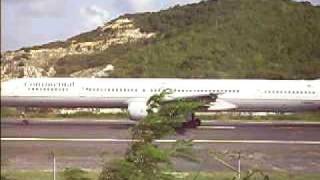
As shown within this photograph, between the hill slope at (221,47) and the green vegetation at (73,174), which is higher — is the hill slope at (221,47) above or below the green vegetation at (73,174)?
above

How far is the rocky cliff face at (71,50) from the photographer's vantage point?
2457 inches

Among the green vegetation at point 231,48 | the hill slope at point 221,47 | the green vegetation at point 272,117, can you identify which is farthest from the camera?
the hill slope at point 221,47

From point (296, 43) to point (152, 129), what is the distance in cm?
6382

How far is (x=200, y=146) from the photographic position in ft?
72.2

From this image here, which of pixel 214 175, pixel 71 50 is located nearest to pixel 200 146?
pixel 214 175

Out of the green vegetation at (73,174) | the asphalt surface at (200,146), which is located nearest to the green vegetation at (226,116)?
the asphalt surface at (200,146)

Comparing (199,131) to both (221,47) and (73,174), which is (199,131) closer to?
(73,174)

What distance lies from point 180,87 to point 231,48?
A: 37.4m

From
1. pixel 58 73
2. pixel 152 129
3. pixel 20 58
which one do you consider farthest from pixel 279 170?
pixel 20 58

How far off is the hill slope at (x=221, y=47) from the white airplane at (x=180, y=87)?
82.7ft

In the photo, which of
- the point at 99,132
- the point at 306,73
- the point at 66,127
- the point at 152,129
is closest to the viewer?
the point at 152,129

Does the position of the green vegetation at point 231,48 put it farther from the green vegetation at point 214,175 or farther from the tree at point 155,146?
the tree at point 155,146

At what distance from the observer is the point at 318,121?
3616 centimetres

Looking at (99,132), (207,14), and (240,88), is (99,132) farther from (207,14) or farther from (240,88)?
(207,14)
